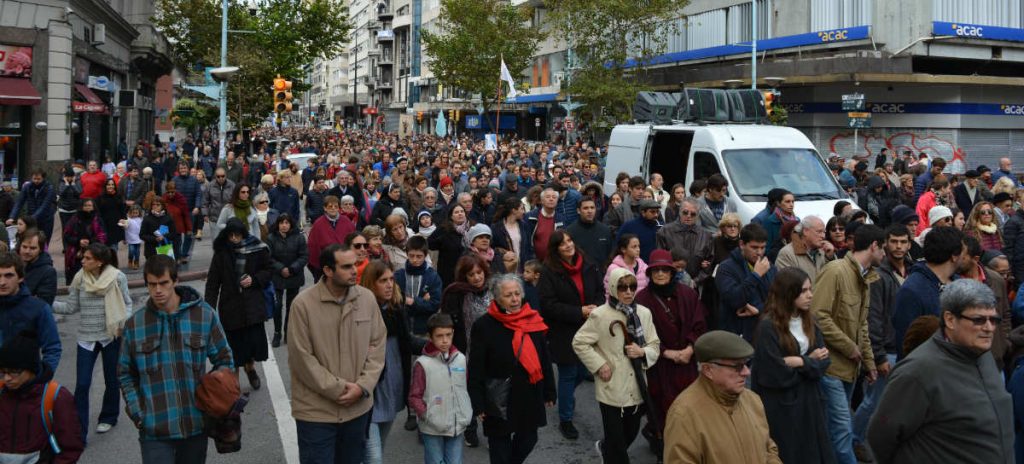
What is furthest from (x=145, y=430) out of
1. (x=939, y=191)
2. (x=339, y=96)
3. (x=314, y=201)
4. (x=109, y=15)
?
(x=339, y=96)

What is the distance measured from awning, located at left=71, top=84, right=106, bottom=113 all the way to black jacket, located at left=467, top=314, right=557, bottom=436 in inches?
920

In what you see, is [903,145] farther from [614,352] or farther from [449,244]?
[614,352]

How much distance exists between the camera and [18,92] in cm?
2348

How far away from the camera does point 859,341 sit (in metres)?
6.44

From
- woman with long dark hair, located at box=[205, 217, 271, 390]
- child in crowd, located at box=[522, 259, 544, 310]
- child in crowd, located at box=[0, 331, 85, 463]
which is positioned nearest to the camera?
child in crowd, located at box=[0, 331, 85, 463]

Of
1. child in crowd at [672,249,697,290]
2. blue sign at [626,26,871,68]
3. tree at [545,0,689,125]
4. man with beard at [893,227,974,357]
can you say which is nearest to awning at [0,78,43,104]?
tree at [545,0,689,125]

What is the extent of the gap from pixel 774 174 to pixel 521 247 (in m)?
4.68

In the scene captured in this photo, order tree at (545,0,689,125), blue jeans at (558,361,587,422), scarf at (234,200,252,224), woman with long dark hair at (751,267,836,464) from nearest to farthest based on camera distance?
woman with long dark hair at (751,267,836,464)
blue jeans at (558,361,587,422)
scarf at (234,200,252,224)
tree at (545,0,689,125)

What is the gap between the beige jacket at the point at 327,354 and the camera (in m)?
5.18

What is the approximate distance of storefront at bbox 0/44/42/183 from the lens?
23.5m

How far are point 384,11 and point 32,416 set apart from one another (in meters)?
113

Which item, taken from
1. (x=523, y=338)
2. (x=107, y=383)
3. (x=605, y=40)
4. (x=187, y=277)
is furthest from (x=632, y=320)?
(x=605, y=40)

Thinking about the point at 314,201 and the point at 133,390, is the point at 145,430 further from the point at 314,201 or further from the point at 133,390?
the point at 314,201

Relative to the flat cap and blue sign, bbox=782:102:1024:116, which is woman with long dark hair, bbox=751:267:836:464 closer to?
the flat cap
